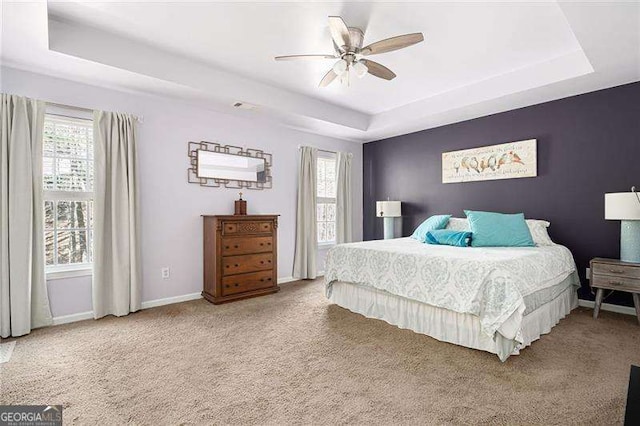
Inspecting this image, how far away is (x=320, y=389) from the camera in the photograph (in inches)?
75.5

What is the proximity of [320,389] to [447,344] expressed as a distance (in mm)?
1209

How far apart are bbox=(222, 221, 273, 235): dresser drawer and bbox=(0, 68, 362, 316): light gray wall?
472 millimetres

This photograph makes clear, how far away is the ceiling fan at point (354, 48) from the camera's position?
231cm

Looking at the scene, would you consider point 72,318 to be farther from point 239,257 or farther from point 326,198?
point 326,198

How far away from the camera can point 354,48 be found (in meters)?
2.59

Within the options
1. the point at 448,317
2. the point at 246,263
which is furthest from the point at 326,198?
the point at 448,317

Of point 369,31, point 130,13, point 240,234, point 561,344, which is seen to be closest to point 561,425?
point 561,344

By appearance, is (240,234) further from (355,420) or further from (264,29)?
(355,420)

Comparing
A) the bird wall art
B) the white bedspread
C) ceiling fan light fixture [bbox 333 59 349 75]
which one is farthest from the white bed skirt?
ceiling fan light fixture [bbox 333 59 349 75]

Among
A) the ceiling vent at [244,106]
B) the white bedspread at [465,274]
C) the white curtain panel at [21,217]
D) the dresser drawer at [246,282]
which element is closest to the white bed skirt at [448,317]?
the white bedspread at [465,274]

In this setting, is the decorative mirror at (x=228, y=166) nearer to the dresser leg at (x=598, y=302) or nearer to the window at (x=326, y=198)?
the window at (x=326, y=198)

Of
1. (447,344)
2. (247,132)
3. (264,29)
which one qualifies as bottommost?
(447,344)

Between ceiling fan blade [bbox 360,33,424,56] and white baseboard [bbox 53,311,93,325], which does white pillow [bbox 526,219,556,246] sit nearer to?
ceiling fan blade [bbox 360,33,424,56]

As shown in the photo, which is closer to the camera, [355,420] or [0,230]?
[355,420]
